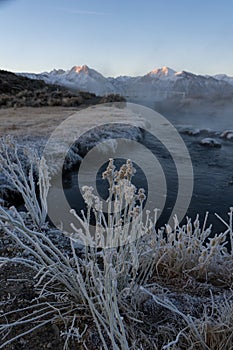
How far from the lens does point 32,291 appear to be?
1.53 m

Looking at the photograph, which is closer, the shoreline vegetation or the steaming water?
the shoreline vegetation

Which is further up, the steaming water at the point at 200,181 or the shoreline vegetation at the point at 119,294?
the shoreline vegetation at the point at 119,294

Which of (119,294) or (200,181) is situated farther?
(200,181)

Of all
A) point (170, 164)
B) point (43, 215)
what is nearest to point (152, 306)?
point (43, 215)

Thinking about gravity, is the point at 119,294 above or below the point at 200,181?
above

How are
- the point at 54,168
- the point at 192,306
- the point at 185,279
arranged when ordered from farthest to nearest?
the point at 54,168
the point at 185,279
the point at 192,306

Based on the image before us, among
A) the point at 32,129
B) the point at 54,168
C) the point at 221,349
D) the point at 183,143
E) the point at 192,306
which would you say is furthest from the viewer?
the point at 183,143

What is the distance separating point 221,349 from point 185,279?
0.60 metres

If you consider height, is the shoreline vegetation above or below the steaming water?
above

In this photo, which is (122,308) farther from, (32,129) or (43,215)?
(32,129)

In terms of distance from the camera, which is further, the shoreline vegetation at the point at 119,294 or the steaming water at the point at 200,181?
the steaming water at the point at 200,181

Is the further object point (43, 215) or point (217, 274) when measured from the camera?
point (43, 215)

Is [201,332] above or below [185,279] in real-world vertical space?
above

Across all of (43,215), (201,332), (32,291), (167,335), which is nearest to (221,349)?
(201,332)
